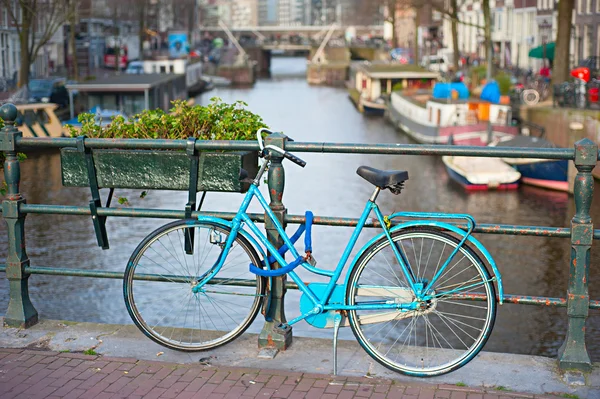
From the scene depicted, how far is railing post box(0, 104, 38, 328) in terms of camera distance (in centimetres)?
569

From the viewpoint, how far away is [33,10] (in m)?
42.5

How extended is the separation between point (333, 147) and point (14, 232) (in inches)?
78.0

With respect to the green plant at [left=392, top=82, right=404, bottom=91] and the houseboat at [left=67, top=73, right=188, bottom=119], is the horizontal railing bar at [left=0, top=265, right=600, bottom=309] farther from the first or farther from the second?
the green plant at [left=392, top=82, right=404, bottom=91]

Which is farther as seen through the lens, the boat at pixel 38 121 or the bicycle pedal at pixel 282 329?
A: the boat at pixel 38 121

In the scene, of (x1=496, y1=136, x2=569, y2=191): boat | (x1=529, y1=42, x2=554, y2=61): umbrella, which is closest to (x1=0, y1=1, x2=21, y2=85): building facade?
(x1=529, y1=42, x2=554, y2=61): umbrella

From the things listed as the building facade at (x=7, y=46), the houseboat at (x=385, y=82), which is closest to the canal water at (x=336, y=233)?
the houseboat at (x=385, y=82)

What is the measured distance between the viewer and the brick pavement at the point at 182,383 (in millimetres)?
4738

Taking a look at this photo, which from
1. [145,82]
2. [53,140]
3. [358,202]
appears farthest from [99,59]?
[53,140]

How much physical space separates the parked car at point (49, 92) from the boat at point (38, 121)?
18.3 feet

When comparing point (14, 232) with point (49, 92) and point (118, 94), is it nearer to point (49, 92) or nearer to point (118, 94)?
point (118, 94)

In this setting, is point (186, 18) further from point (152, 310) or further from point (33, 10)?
point (152, 310)

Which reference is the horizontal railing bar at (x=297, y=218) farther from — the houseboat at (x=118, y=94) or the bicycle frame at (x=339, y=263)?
the houseboat at (x=118, y=94)

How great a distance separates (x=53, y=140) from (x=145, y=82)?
115ft

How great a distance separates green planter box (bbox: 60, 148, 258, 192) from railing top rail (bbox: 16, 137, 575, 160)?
4 centimetres
